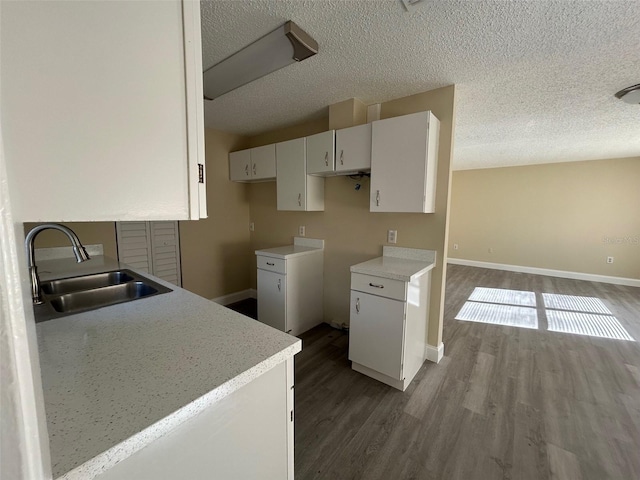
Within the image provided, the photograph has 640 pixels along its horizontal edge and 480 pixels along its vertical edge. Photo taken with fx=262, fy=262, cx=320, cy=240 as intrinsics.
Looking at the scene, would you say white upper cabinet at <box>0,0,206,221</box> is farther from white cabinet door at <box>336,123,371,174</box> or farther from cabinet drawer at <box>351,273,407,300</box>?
white cabinet door at <box>336,123,371,174</box>

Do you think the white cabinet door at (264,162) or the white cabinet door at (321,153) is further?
the white cabinet door at (264,162)

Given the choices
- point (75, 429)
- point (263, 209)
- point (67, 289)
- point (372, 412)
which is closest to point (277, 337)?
point (75, 429)

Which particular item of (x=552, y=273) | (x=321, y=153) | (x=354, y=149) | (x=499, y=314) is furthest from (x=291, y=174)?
(x=552, y=273)

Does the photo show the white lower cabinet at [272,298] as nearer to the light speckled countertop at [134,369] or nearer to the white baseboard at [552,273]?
the light speckled countertop at [134,369]

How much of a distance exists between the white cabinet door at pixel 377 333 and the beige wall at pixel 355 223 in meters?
0.61

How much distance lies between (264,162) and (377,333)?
7.35 feet

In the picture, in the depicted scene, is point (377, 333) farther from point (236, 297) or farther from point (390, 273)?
point (236, 297)

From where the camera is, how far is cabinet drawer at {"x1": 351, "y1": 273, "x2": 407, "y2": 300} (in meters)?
1.85

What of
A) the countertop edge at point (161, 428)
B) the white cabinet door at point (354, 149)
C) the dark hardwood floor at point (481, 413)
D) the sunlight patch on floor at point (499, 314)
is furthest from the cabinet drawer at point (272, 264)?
the sunlight patch on floor at point (499, 314)

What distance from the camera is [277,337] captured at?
0.93 meters

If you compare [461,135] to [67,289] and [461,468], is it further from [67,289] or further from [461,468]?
[67,289]

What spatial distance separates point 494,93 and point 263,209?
2.82 meters

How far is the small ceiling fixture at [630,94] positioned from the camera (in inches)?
80.4

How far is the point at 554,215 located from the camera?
16.8ft
